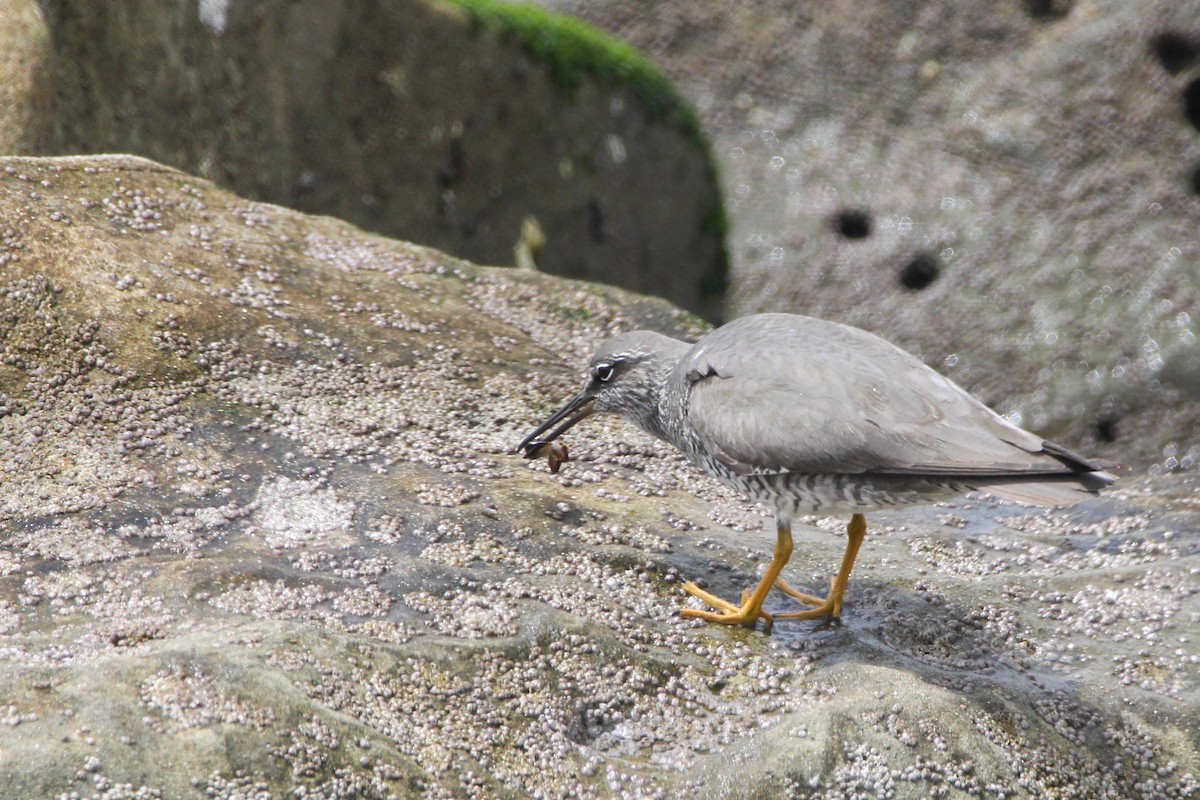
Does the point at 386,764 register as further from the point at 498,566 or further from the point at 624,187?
A: the point at 624,187

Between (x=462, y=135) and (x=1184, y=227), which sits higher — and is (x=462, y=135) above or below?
below

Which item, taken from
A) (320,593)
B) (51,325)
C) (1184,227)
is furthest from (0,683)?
(1184,227)

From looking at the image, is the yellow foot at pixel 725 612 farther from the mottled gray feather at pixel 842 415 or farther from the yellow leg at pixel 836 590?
the mottled gray feather at pixel 842 415

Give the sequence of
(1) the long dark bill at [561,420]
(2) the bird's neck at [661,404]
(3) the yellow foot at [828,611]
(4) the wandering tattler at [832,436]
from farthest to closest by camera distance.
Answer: (1) the long dark bill at [561,420]
(2) the bird's neck at [661,404]
(3) the yellow foot at [828,611]
(4) the wandering tattler at [832,436]

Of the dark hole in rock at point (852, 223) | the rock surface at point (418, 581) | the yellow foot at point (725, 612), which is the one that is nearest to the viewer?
the rock surface at point (418, 581)

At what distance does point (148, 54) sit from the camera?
8.84 m

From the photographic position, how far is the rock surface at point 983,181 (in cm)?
1252

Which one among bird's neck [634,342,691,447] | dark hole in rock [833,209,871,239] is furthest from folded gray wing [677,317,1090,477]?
dark hole in rock [833,209,871,239]

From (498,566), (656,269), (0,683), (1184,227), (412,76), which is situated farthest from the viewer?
(656,269)

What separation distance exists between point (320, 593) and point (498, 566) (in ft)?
2.85

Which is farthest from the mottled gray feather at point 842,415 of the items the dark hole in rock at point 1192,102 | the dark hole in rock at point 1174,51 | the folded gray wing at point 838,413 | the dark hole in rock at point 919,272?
the dark hole in rock at point 1174,51

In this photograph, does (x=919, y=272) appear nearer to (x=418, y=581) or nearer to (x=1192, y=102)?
(x=1192, y=102)

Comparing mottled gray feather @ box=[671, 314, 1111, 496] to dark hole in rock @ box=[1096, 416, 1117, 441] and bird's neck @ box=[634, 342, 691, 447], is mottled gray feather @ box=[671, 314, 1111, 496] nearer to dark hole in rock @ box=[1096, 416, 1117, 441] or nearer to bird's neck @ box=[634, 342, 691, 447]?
bird's neck @ box=[634, 342, 691, 447]

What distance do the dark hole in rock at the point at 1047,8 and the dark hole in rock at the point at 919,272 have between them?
10.3ft
